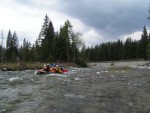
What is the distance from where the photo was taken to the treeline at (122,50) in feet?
363

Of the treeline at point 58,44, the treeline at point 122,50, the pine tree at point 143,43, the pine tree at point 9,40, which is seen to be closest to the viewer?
the treeline at point 58,44

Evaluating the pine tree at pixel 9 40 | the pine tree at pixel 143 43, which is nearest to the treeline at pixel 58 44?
the pine tree at pixel 9 40

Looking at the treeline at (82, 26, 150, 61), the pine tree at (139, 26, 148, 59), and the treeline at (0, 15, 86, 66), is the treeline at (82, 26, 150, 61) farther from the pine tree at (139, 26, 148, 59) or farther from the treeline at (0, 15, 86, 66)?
the treeline at (0, 15, 86, 66)

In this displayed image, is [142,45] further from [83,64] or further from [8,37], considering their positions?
[8,37]

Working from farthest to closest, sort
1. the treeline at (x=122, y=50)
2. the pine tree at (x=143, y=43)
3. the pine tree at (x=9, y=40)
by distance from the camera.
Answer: the treeline at (x=122, y=50)
the pine tree at (x=143, y=43)
the pine tree at (x=9, y=40)

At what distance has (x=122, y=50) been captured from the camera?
136 m

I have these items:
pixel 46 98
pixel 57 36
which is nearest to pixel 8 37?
pixel 57 36

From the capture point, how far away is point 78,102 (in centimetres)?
1381

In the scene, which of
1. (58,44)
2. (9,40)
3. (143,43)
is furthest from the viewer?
(143,43)

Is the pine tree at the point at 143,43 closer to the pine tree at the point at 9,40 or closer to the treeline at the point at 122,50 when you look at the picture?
the treeline at the point at 122,50

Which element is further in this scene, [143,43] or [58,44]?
[143,43]

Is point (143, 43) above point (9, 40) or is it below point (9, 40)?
below

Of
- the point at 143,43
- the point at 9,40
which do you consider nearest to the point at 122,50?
the point at 143,43

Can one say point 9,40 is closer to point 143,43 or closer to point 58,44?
point 58,44
